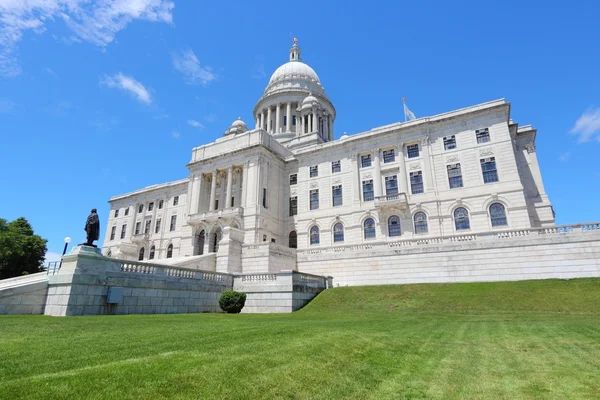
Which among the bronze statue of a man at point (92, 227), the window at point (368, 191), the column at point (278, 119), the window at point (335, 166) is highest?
the column at point (278, 119)

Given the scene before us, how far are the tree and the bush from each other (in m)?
35.8

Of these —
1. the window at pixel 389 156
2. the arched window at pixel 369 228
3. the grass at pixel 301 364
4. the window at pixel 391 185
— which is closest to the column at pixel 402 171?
the window at pixel 391 185

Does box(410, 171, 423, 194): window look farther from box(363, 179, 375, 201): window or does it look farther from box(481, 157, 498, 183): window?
box(481, 157, 498, 183): window

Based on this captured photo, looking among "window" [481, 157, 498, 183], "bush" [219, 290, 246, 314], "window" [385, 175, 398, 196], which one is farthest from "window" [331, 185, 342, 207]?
"bush" [219, 290, 246, 314]

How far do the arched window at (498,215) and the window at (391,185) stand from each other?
10.4 meters

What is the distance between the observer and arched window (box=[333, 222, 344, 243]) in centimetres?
4144

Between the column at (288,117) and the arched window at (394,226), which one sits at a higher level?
the column at (288,117)

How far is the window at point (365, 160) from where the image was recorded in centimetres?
4281

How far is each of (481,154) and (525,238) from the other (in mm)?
13670

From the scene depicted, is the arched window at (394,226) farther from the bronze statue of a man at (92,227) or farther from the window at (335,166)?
the bronze statue of a man at (92,227)

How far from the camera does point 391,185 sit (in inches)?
1598

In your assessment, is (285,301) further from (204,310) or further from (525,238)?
(525,238)

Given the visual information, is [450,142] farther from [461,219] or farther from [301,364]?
[301,364]

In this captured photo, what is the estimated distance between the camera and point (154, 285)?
20203mm
